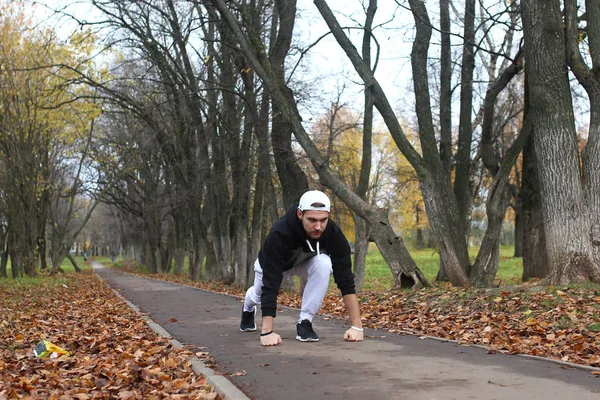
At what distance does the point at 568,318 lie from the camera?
26.4 ft

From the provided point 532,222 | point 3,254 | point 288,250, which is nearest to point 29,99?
point 3,254

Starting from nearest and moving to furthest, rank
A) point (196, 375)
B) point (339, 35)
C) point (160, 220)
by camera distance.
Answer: point (196, 375) → point (339, 35) → point (160, 220)

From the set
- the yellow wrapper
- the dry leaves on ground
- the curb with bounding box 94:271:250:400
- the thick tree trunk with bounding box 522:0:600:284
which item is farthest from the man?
the thick tree trunk with bounding box 522:0:600:284

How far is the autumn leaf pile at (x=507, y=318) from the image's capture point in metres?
6.80

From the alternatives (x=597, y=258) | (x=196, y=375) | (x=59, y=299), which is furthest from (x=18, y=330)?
(x=597, y=258)

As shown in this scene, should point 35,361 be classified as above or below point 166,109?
below

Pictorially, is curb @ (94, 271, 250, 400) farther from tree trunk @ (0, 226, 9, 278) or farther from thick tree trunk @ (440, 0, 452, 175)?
tree trunk @ (0, 226, 9, 278)

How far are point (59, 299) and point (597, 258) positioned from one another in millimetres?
12906

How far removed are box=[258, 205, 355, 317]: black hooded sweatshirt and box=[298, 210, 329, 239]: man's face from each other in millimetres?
208

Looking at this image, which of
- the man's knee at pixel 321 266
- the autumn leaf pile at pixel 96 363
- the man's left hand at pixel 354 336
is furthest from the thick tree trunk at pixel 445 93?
the man's knee at pixel 321 266

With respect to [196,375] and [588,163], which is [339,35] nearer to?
[588,163]

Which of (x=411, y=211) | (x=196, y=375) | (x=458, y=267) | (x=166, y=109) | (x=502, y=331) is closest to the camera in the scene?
(x=196, y=375)

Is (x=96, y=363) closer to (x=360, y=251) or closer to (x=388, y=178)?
(x=360, y=251)

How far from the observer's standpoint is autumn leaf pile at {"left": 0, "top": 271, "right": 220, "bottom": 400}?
519 cm
